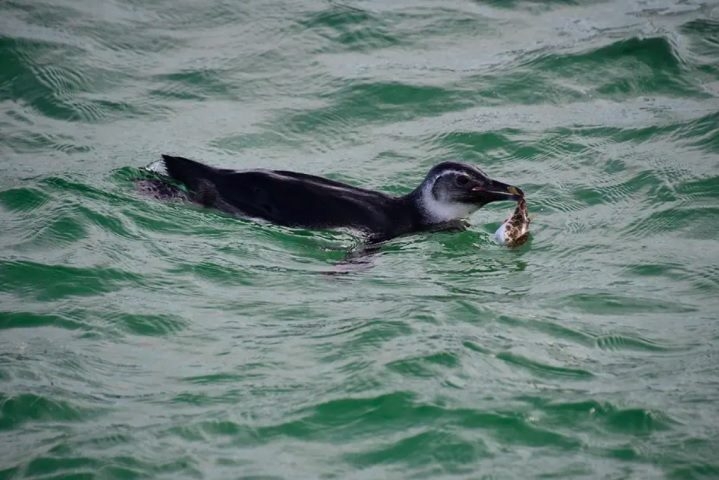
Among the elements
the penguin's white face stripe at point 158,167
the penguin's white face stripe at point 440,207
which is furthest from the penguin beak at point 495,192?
the penguin's white face stripe at point 158,167

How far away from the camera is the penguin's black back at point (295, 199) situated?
426 inches

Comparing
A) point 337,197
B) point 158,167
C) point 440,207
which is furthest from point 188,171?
point 440,207

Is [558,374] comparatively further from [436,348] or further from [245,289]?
[245,289]

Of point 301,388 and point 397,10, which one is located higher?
point 397,10

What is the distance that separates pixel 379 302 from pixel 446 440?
216 centimetres

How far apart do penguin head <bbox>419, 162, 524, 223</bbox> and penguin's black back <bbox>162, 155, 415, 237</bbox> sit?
219mm

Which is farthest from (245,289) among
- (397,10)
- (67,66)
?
(397,10)

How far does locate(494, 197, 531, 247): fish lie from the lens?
10.6 metres

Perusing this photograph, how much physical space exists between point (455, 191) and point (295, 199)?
145 centimetres

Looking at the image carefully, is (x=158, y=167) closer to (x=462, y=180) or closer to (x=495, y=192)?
(x=462, y=180)

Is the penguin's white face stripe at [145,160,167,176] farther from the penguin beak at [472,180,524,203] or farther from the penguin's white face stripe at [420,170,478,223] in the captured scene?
the penguin beak at [472,180,524,203]

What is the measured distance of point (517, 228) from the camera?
1064 cm

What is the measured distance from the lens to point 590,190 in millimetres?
11836

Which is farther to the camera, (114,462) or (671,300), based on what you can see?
(671,300)
